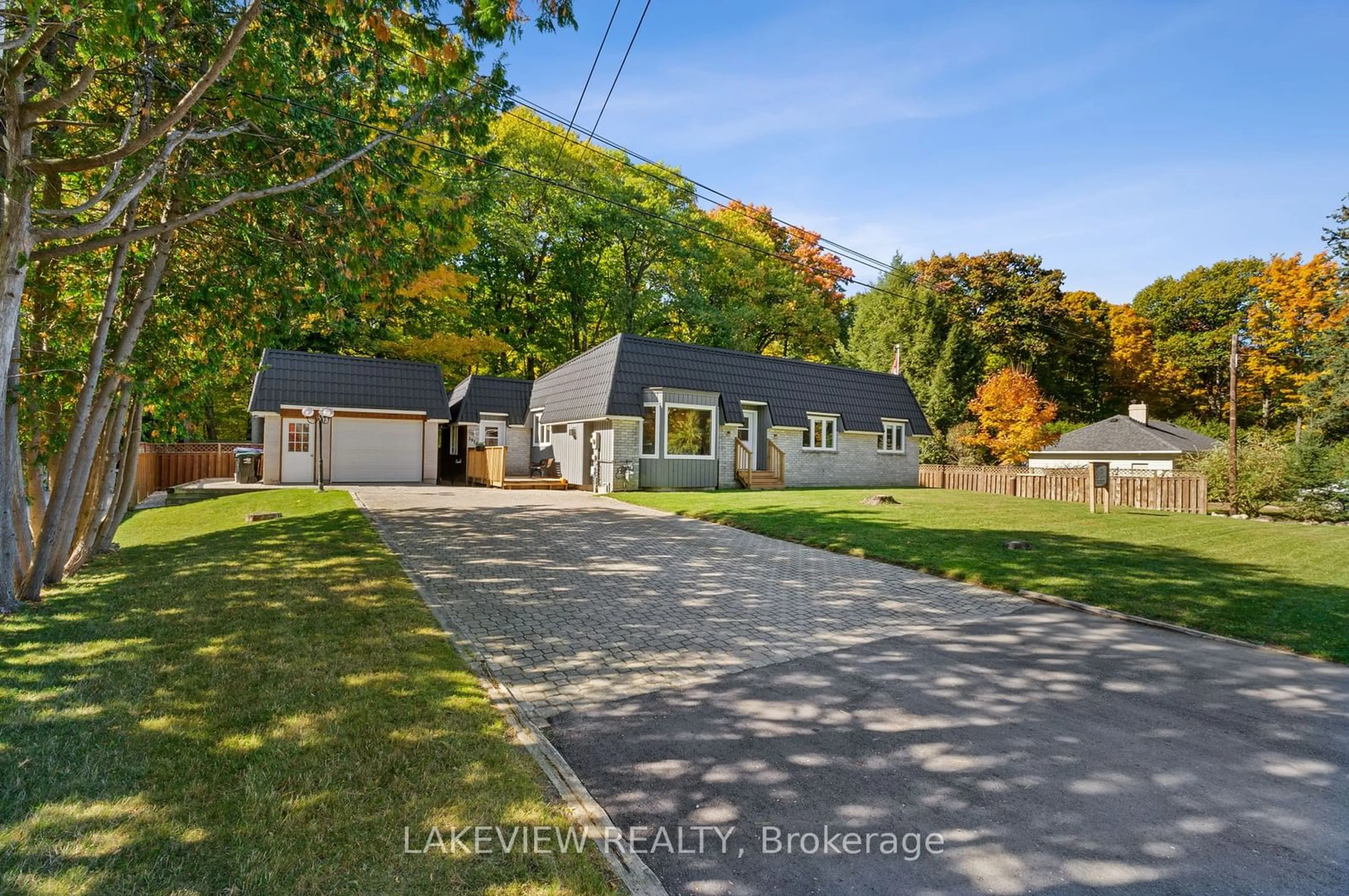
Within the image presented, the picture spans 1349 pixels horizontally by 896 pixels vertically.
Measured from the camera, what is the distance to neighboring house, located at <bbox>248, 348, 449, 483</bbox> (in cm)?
2148

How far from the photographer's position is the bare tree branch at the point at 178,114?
5.87m

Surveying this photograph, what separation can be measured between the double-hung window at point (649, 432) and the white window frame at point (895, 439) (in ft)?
39.1

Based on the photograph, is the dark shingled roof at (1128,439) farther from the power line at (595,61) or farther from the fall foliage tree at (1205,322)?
the power line at (595,61)

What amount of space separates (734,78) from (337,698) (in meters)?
11.0

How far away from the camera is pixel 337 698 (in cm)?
393

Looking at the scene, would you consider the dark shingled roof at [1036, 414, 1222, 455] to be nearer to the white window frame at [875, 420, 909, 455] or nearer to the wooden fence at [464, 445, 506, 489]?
the white window frame at [875, 420, 909, 455]

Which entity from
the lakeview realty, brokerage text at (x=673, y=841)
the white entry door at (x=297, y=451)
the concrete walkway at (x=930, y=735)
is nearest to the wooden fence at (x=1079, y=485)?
the concrete walkway at (x=930, y=735)

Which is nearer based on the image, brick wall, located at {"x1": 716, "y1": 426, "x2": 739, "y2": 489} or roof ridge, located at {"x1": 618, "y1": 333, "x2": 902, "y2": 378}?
roof ridge, located at {"x1": 618, "y1": 333, "x2": 902, "y2": 378}

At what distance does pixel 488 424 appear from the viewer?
1005 inches

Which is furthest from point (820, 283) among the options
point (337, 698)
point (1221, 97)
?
point (337, 698)

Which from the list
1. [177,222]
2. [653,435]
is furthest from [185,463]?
[177,222]

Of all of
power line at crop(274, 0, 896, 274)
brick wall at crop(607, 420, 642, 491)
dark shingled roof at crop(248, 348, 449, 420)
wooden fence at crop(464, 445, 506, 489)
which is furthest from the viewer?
wooden fence at crop(464, 445, 506, 489)

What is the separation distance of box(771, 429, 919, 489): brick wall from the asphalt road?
1754 centimetres

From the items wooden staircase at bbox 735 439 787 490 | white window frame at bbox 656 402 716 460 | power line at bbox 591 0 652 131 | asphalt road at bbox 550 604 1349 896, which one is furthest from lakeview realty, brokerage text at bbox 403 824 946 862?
wooden staircase at bbox 735 439 787 490
